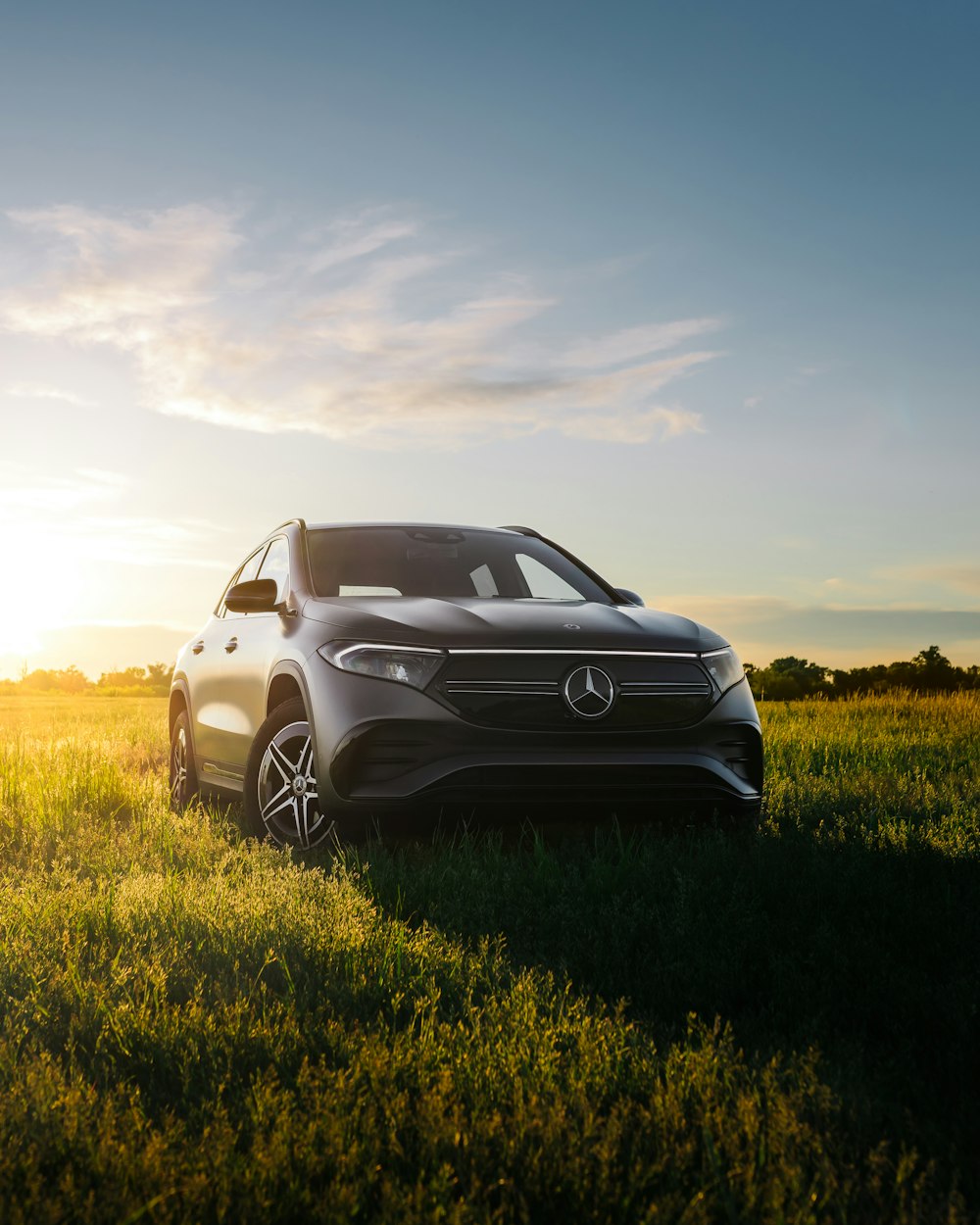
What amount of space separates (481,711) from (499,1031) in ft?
7.39

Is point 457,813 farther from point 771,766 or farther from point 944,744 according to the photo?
point 944,744

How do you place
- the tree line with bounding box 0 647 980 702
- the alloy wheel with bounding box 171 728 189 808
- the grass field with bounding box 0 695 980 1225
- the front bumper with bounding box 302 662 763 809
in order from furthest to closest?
the tree line with bounding box 0 647 980 702
the alloy wheel with bounding box 171 728 189 808
the front bumper with bounding box 302 662 763 809
the grass field with bounding box 0 695 980 1225

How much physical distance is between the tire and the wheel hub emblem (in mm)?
1214

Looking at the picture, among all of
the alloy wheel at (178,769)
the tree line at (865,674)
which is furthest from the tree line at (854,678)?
the alloy wheel at (178,769)

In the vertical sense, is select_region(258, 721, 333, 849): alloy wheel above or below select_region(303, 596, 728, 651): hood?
below

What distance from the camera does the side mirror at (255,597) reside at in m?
6.38

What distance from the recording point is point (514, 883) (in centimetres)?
488

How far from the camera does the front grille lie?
17.3 feet

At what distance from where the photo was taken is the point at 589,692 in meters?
5.37

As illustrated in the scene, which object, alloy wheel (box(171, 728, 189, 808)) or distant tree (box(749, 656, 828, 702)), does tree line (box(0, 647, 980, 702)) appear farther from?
alloy wheel (box(171, 728, 189, 808))

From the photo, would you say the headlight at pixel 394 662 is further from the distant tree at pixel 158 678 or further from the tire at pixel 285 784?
the distant tree at pixel 158 678

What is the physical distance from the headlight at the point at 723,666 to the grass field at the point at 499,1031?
0.74 meters

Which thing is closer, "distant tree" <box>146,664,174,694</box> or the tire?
the tire

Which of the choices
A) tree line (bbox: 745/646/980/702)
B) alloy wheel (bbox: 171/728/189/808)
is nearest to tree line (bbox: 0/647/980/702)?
tree line (bbox: 745/646/980/702)
